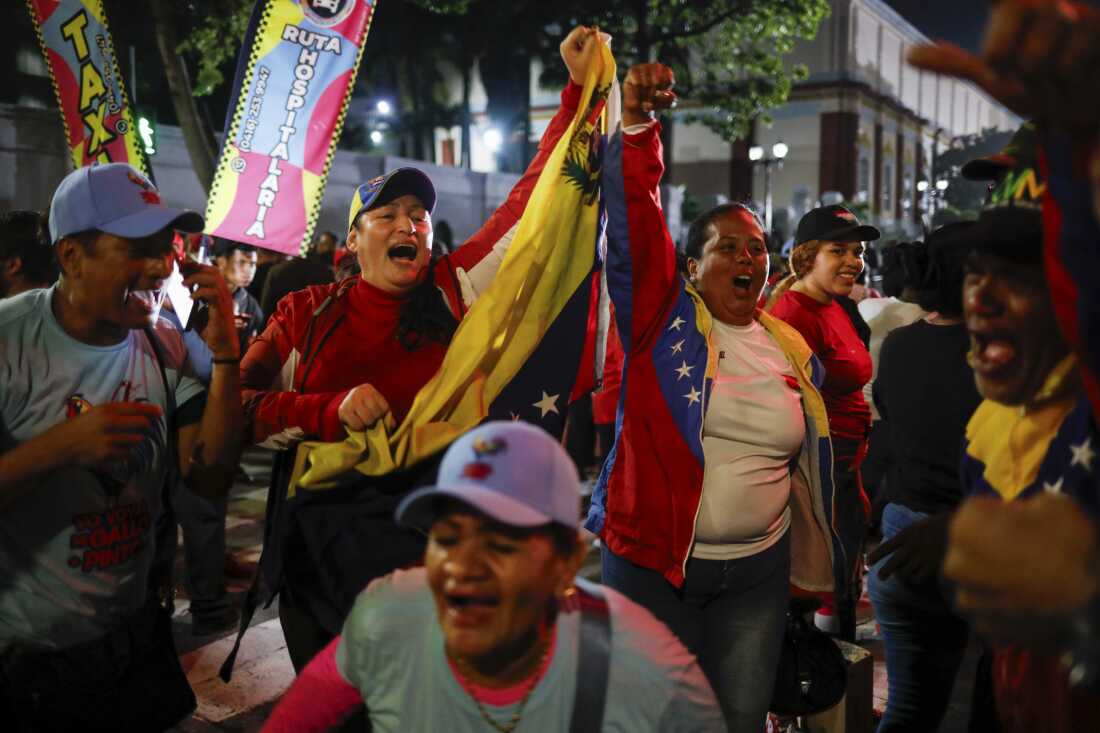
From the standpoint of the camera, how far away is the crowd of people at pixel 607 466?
4.83 ft

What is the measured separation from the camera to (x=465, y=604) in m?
1.83

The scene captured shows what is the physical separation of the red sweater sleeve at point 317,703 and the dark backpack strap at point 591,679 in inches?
18.8

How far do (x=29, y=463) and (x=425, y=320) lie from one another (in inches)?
53.5

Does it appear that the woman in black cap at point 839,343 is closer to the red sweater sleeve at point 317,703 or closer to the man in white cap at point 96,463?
the man in white cap at point 96,463

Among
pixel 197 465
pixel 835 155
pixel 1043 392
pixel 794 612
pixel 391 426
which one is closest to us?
pixel 1043 392

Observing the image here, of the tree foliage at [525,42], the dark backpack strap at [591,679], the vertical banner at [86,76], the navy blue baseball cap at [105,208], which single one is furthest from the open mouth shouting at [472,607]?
the tree foliage at [525,42]

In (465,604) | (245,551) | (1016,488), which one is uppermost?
(1016,488)

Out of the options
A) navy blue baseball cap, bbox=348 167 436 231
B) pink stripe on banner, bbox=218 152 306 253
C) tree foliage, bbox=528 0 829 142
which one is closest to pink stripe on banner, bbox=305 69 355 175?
pink stripe on banner, bbox=218 152 306 253

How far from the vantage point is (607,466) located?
3.40 meters

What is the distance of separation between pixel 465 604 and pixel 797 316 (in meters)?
3.25

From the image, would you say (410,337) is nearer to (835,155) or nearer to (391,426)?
(391,426)

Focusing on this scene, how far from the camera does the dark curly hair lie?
3.27m

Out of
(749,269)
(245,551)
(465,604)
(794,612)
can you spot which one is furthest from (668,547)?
(245,551)

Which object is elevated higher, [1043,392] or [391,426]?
[1043,392]
